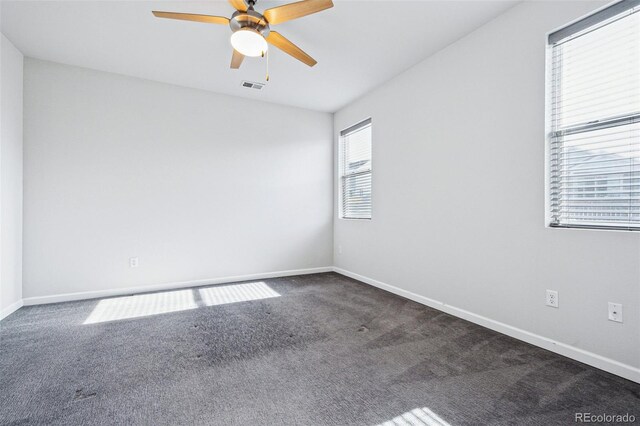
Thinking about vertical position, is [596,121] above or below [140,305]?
above

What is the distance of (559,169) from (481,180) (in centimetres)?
59

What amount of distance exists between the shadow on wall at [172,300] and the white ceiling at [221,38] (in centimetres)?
268

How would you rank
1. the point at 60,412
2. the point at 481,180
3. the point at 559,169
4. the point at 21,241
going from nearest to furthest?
the point at 60,412 → the point at 559,169 → the point at 481,180 → the point at 21,241

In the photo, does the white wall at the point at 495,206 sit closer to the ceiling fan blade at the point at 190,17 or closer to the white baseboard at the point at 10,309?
the ceiling fan blade at the point at 190,17

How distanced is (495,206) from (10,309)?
4.75 m

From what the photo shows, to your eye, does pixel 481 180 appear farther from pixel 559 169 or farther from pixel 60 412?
pixel 60 412

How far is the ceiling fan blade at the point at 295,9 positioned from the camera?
78.2 inches

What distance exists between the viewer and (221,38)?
2895 millimetres

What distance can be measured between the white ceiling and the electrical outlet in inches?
91.8

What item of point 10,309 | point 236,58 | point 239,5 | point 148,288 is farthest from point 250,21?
point 10,309

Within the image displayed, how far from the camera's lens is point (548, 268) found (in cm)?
224

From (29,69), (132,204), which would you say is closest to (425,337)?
(132,204)

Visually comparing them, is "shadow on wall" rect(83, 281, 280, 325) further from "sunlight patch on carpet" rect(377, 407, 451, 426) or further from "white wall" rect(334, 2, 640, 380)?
"sunlight patch on carpet" rect(377, 407, 451, 426)

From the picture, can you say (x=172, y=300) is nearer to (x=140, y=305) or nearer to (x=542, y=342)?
(x=140, y=305)
